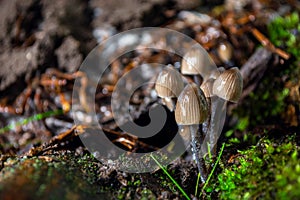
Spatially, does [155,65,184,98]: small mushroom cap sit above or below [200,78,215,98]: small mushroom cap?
above

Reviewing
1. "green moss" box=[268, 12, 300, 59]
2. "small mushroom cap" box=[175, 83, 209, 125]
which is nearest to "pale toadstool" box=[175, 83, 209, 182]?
"small mushroom cap" box=[175, 83, 209, 125]

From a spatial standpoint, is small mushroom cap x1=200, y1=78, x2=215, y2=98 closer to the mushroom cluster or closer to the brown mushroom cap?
the mushroom cluster

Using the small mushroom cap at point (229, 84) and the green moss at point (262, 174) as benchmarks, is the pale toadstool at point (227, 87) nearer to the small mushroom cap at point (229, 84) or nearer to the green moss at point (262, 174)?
the small mushroom cap at point (229, 84)

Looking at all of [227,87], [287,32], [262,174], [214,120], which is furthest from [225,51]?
[262,174]

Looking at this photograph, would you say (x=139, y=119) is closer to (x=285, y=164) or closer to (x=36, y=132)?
(x=36, y=132)

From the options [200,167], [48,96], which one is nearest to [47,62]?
[48,96]

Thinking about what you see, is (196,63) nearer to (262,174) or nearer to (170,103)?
(170,103)
